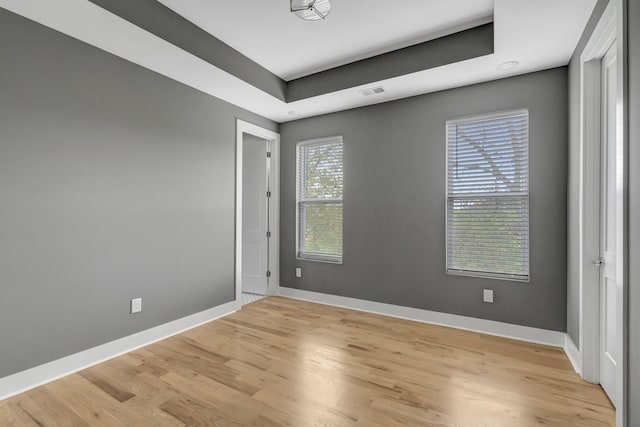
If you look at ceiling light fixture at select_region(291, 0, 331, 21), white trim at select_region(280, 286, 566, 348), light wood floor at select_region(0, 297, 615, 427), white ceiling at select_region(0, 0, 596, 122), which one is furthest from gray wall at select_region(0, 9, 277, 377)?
ceiling light fixture at select_region(291, 0, 331, 21)

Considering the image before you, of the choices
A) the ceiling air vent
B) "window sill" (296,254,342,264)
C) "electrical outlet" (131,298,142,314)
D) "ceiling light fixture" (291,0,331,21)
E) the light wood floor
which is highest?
"ceiling light fixture" (291,0,331,21)

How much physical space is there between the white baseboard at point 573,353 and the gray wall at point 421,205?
16cm

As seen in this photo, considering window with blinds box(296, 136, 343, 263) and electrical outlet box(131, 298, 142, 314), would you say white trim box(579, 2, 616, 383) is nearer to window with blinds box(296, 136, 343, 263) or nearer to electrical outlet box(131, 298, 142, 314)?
window with blinds box(296, 136, 343, 263)

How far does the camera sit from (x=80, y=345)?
2.41 meters

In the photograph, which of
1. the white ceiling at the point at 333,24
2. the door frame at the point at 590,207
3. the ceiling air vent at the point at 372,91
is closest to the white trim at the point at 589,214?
the door frame at the point at 590,207

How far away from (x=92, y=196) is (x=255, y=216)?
237 centimetres

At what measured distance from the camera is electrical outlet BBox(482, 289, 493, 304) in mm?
3125

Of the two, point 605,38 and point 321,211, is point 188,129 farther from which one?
point 605,38

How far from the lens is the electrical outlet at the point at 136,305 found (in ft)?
9.12

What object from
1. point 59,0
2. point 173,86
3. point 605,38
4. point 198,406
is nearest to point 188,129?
point 173,86

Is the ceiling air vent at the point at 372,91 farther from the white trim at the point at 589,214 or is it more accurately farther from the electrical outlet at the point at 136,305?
the electrical outlet at the point at 136,305

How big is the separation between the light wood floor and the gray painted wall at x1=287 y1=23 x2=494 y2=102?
2625 millimetres

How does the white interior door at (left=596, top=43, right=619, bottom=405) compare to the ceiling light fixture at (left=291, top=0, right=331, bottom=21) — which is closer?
the white interior door at (left=596, top=43, right=619, bottom=405)

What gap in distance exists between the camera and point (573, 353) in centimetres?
253
